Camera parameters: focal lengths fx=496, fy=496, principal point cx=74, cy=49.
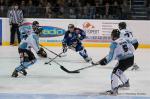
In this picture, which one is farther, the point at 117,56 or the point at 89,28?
the point at 89,28

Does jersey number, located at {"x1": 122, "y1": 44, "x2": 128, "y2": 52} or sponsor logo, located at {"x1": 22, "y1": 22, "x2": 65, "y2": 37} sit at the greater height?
jersey number, located at {"x1": 122, "y1": 44, "x2": 128, "y2": 52}

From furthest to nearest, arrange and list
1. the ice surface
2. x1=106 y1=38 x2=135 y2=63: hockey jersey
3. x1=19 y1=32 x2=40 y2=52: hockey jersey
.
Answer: x1=19 y1=32 x2=40 y2=52: hockey jersey, the ice surface, x1=106 y1=38 x2=135 y2=63: hockey jersey

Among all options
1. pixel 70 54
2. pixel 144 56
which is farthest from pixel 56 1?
pixel 144 56

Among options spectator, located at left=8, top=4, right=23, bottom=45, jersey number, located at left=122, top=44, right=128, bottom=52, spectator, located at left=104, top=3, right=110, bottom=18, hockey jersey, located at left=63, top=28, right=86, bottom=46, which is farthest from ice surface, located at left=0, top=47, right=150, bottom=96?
spectator, located at left=104, top=3, right=110, bottom=18

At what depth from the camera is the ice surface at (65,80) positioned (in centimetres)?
890

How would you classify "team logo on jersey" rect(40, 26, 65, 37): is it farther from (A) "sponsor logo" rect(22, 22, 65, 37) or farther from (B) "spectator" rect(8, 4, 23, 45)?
(B) "spectator" rect(8, 4, 23, 45)

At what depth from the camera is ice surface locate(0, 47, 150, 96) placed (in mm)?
8898

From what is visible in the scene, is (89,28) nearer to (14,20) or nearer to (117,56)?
(14,20)

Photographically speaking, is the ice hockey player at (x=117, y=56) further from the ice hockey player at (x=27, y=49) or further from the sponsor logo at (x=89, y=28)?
the sponsor logo at (x=89, y=28)

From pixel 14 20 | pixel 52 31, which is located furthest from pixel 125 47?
pixel 14 20

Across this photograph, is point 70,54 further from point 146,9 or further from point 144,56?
point 146,9

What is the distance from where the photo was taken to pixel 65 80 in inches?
398

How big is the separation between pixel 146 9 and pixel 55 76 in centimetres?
695

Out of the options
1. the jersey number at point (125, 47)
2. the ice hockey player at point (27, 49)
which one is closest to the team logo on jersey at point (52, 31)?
the ice hockey player at point (27, 49)
